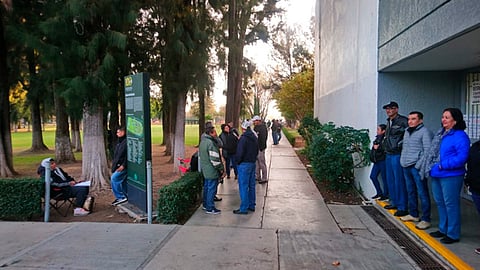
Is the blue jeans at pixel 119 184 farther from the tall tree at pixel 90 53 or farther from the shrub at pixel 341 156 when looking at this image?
the shrub at pixel 341 156

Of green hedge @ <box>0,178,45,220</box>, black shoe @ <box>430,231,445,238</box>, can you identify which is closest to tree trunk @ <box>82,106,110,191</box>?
green hedge @ <box>0,178,45,220</box>

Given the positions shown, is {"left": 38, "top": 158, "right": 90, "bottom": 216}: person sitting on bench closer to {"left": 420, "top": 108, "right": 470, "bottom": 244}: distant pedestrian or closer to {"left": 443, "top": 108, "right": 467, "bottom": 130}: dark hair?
{"left": 420, "top": 108, "right": 470, "bottom": 244}: distant pedestrian

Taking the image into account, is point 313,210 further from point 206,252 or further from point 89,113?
point 89,113

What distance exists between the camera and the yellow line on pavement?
177 inches

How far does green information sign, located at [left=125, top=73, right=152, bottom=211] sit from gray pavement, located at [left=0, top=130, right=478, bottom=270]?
1.15 metres

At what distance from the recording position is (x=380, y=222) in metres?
6.76

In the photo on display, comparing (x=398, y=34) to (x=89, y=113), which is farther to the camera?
(x=89, y=113)

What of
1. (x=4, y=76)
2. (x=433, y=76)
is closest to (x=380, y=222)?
(x=433, y=76)

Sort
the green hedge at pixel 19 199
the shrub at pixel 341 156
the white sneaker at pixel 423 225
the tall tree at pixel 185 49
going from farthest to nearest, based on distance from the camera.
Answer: the tall tree at pixel 185 49, the shrub at pixel 341 156, the green hedge at pixel 19 199, the white sneaker at pixel 423 225

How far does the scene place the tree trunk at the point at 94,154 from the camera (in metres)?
10.6

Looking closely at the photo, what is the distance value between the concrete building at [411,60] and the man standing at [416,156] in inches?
45.7

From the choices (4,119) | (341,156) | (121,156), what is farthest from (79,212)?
(4,119)

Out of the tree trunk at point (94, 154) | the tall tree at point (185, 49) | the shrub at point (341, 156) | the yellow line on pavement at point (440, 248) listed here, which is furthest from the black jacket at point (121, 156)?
the yellow line on pavement at point (440, 248)

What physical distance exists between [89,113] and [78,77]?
1499 millimetres
